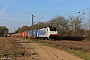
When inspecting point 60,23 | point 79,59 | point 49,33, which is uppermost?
point 60,23

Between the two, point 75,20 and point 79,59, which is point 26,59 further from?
point 75,20

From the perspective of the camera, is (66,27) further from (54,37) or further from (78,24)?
(54,37)

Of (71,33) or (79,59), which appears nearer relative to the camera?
(79,59)

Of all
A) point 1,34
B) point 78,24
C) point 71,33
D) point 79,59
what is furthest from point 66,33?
point 1,34

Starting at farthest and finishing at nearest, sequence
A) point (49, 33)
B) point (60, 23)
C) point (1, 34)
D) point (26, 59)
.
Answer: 1. point (1, 34)
2. point (60, 23)
3. point (49, 33)
4. point (26, 59)

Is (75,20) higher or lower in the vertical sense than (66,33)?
higher

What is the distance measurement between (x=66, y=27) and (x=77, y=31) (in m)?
12.1

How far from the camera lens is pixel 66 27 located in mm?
88500

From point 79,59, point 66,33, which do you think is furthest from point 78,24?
point 79,59

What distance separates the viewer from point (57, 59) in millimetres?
14164

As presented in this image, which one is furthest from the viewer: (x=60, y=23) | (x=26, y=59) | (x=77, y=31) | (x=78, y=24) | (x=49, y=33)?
(x=60, y=23)

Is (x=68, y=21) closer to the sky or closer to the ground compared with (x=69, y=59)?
closer to the sky

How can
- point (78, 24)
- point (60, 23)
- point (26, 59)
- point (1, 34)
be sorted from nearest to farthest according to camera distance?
point (26, 59) → point (78, 24) → point (60, 23) → point (1, 34)

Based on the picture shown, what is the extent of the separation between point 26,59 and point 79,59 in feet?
12.0
